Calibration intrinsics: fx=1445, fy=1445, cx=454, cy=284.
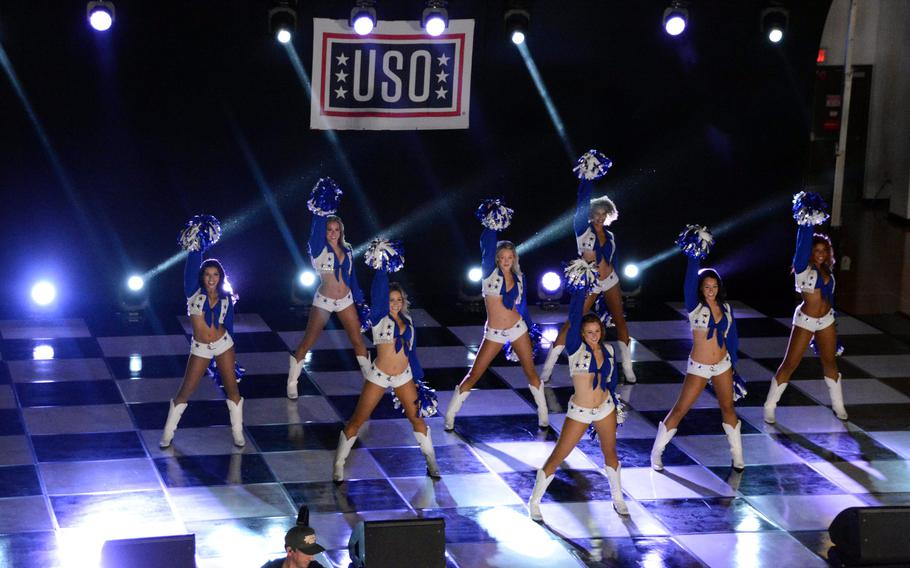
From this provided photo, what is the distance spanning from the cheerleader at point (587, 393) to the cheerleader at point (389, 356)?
90cm

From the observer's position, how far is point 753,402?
10.7 metres

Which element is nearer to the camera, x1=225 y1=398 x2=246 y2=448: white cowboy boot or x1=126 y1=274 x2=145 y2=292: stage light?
x1=225 y1=398 x2=246 y2=448: white cowboy boot

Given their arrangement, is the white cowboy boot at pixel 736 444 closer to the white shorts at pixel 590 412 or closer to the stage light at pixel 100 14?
the white shorts at pixel 590 412

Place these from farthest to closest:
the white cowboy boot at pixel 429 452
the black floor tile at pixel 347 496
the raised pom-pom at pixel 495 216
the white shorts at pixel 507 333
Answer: the white shorts at pixel 507 333 → the raised pom-pom at pixel 495 216 → the white cowboy boot at pixel 429 452 → the black floor tile at pixel 347 496

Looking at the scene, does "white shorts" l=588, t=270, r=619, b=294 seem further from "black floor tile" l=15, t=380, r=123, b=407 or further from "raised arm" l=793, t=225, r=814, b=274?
"black floor tile" l=15, t=380, r=123, b=407

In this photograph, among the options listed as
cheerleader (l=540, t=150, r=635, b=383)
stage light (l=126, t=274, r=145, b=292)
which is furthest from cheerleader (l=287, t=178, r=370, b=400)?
stage light (l=126, t=274, r=145, b=292)

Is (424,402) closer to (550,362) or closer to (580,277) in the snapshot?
(580,277)

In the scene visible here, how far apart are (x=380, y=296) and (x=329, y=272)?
168cm

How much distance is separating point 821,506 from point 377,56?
5769 mm

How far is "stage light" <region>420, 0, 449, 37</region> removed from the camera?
12.0 meters

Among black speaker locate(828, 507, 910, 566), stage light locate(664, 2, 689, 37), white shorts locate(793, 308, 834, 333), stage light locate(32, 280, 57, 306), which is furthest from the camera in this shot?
stage light locate(664, 2, 689, 37)

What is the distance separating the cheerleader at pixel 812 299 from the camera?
980 centimetres

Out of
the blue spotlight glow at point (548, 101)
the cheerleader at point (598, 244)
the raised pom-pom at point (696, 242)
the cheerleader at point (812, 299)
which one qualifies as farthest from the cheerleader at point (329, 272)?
the blue spotlight glow at point (548, 101)

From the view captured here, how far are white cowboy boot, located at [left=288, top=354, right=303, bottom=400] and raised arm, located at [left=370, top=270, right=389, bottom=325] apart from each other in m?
1.89
